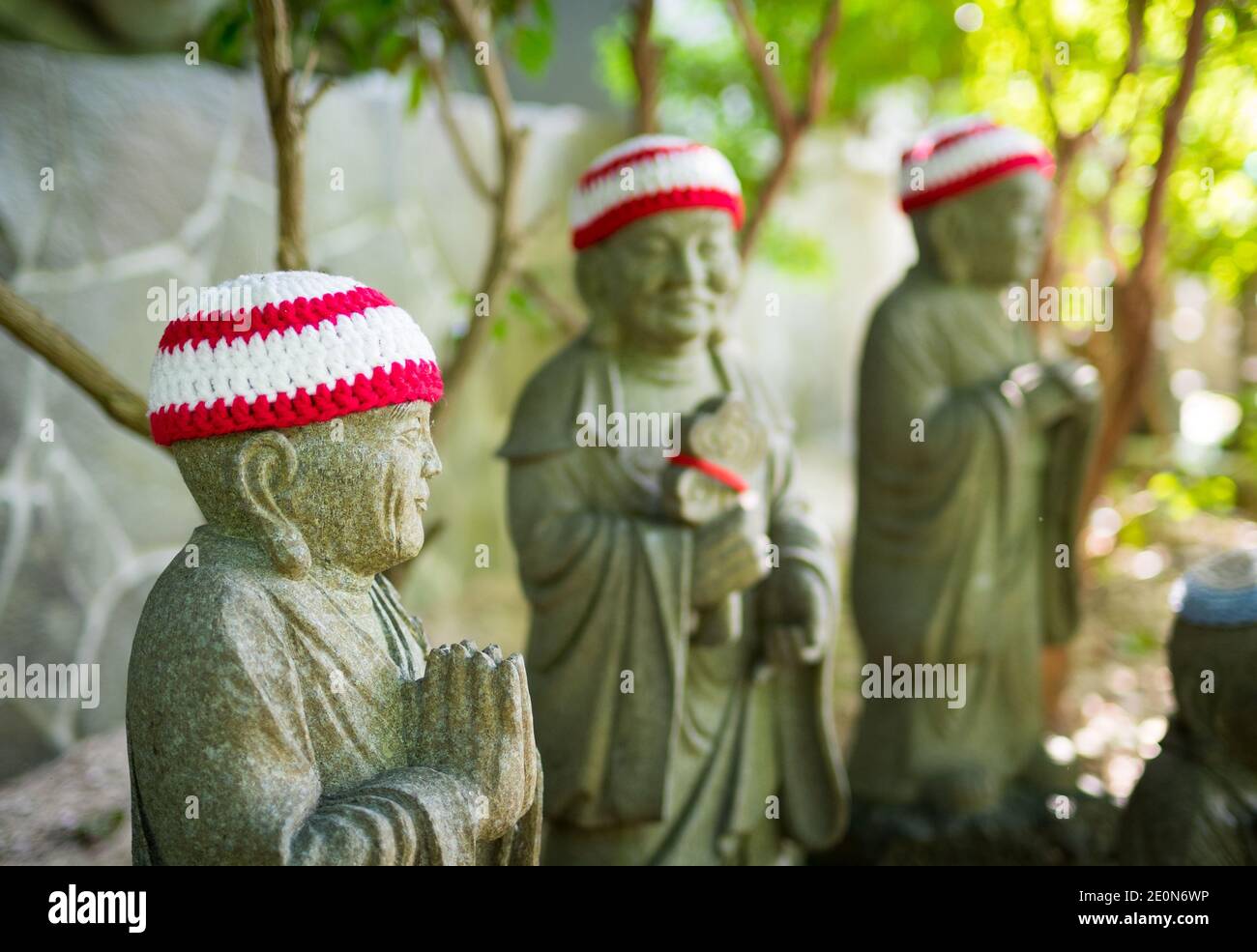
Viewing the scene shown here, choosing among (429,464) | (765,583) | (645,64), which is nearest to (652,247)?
(765,583)

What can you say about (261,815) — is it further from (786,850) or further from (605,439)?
(786,850)

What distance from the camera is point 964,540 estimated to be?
420 cm

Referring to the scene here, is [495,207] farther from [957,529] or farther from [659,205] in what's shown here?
[957,529]

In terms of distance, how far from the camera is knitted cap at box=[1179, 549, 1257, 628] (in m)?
2.80

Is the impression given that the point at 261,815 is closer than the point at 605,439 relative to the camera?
Yes

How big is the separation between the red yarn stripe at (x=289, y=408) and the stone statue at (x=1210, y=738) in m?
2.00

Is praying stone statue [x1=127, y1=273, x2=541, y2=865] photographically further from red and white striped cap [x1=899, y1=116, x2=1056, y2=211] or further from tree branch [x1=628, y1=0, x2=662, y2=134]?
tree branch [x1=628, y1=0, x2=662, y2=134]

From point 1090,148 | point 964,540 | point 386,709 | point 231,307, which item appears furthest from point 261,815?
point 1090,148

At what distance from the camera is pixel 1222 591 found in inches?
112

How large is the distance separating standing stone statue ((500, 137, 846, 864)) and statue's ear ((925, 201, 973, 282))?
116cm

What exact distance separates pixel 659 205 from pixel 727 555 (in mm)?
920
